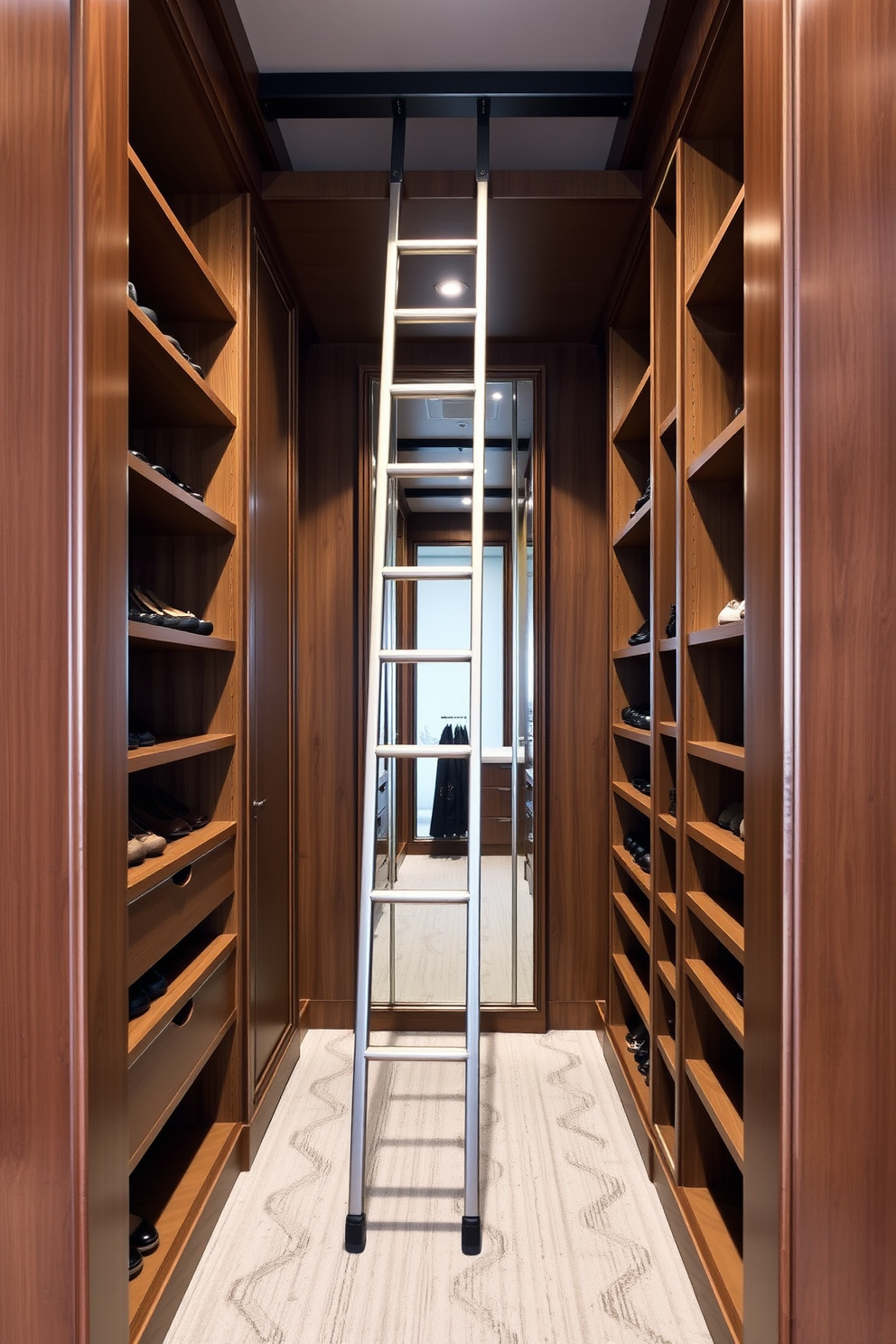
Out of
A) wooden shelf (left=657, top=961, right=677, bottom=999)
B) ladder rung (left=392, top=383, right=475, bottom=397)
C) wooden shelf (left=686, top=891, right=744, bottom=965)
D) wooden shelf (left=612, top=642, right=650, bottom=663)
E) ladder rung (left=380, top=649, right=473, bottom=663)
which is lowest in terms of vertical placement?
wooden shelf (left=657, top=961, right=677, bottom=999)

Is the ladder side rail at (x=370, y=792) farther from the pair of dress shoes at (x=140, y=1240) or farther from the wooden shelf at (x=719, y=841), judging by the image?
the wooden shelf at (x=719, y=841)

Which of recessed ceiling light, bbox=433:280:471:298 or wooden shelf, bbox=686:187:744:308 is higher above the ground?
recessed ceiling light, bbox=433:280:471:298

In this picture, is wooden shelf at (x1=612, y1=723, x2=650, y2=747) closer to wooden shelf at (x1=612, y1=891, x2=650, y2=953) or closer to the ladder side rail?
wooden shelf at (x1=612, y1=891, x2=650, y2=953)

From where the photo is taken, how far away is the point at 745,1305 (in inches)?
51.4

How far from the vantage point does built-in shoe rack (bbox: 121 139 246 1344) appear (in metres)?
1.64

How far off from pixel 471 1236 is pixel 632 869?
41.4 inches

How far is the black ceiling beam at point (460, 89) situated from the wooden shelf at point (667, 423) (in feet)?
2.38

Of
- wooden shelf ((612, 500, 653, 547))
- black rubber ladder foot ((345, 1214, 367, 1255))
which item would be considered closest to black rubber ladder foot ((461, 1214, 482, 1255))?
black rubber ladder foot ((345, 1214, 367, 1255))

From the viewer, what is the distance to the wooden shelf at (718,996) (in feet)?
4.78

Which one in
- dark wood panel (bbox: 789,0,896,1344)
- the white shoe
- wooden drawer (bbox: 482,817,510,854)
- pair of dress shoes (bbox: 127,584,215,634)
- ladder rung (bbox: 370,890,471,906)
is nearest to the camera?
dark wood panel (bbox: 789,0,896,1344)

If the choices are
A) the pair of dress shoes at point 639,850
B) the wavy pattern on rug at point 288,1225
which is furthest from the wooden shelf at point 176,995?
the pair of dress shoes at point 639,850

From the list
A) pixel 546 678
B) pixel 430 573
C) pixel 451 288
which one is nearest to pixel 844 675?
pixel 430 573

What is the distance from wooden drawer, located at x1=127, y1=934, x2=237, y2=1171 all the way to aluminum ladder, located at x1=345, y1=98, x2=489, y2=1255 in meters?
0.34

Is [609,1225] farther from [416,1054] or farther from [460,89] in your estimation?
[460,89]
